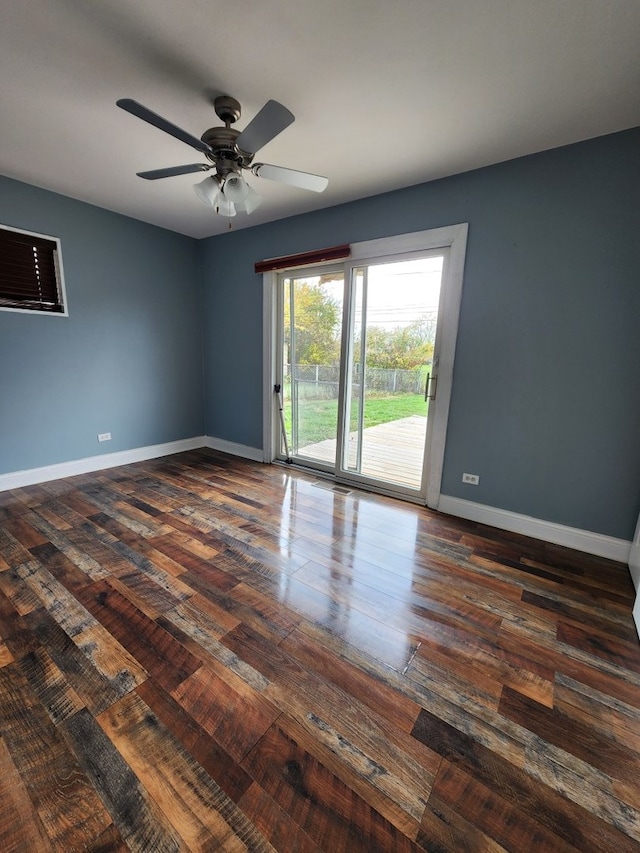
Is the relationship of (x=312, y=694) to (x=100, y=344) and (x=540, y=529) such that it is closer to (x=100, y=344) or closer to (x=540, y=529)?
(x=540, y=529)

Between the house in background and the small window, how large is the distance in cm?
8

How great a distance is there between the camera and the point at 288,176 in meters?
1.91

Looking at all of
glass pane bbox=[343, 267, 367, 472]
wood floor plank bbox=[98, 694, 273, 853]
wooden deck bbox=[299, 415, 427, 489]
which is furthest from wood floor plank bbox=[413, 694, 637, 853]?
glass pane bbox=[343, 267, 367, 472]

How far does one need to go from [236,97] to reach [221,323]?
8.48ft

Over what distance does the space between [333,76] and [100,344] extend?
316 cm

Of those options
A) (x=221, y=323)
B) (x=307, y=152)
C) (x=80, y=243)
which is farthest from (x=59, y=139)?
(x=221, y=323)

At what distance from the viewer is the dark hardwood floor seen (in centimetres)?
93

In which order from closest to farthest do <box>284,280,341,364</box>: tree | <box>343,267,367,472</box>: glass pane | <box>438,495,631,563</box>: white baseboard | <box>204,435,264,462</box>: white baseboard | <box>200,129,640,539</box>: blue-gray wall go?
<box>200,129,640,539</box>: blue-gray wall < <box>438,495,631,563</box>: white baseboard < <box>343,267,367,472</box>: glass pane < <box>284,280,341,364</box>: tree < <box>204,435,264,462</box>: white baseboard

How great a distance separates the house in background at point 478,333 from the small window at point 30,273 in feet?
0.26

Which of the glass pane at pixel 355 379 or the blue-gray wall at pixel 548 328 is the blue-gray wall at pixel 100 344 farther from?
the blue-gray wall at pixel 548 328

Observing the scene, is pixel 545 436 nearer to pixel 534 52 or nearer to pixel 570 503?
pixel 570 503

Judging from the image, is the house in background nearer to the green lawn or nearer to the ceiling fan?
the green lawn

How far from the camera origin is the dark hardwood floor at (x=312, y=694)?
36.4 inches

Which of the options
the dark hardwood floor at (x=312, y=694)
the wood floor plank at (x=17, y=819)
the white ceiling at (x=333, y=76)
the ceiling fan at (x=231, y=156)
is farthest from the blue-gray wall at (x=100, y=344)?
the wood floor plank at (x=17, y=819)
